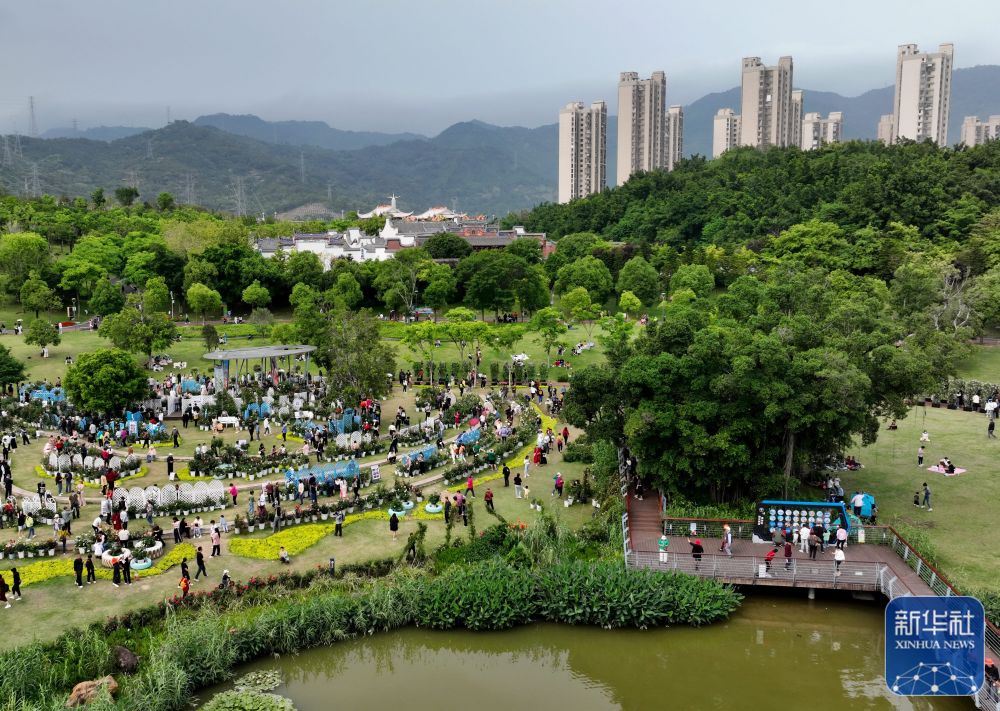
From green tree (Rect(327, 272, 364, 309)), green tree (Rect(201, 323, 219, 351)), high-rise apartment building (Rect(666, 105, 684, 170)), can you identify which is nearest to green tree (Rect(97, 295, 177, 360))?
green tree (Rect(201, 323, 219, 351))

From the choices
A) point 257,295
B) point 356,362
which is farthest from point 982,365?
point 257,295

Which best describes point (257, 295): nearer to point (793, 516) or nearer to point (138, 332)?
point (138, 332)

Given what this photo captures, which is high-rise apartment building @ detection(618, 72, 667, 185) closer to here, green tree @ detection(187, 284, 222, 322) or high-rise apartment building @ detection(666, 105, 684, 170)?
high-rise apartment building @ detection(666, 105, 684, 170)

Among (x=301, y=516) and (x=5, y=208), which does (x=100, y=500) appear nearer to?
(x=301, y=516)

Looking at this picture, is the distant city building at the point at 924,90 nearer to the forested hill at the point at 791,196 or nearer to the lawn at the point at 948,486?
the forested hill at the point at 791,196

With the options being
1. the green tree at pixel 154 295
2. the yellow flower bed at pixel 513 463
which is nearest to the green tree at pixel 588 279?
the yellow flower bed at pixel 513 463

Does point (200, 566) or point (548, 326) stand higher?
point (548, 326)
